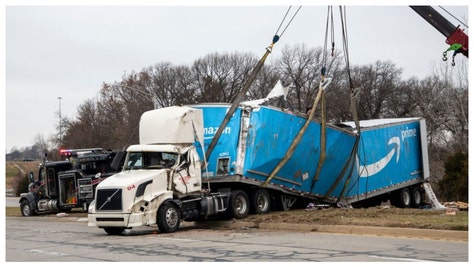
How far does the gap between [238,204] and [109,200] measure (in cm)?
439

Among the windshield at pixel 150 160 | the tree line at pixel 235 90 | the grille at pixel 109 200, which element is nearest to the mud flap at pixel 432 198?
the windshield at pixel 150 160

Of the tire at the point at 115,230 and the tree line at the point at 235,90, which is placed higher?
the tree line at the point at 235,90

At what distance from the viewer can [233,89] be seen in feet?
204

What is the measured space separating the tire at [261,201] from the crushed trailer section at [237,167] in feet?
0.10

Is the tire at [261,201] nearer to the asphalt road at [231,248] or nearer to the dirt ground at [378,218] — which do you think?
the dirt ground at [378,218]

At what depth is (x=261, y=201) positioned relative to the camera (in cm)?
2047

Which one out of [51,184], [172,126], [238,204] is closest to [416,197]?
[238,204]

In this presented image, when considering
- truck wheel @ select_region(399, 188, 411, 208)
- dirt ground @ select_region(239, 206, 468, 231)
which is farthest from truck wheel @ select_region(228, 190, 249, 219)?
truck wheel @ select_region(399, 188, 411, 208)

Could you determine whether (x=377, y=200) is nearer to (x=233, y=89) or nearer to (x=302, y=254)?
(x=302, y=254)

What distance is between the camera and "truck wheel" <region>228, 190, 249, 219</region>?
1930cm

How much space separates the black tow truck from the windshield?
327 inches

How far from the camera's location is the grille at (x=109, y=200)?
16656 millimetres

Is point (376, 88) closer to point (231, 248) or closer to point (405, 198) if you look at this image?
point (405, 198)

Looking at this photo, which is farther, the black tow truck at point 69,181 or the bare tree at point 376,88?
the bare tree at point 376,88
